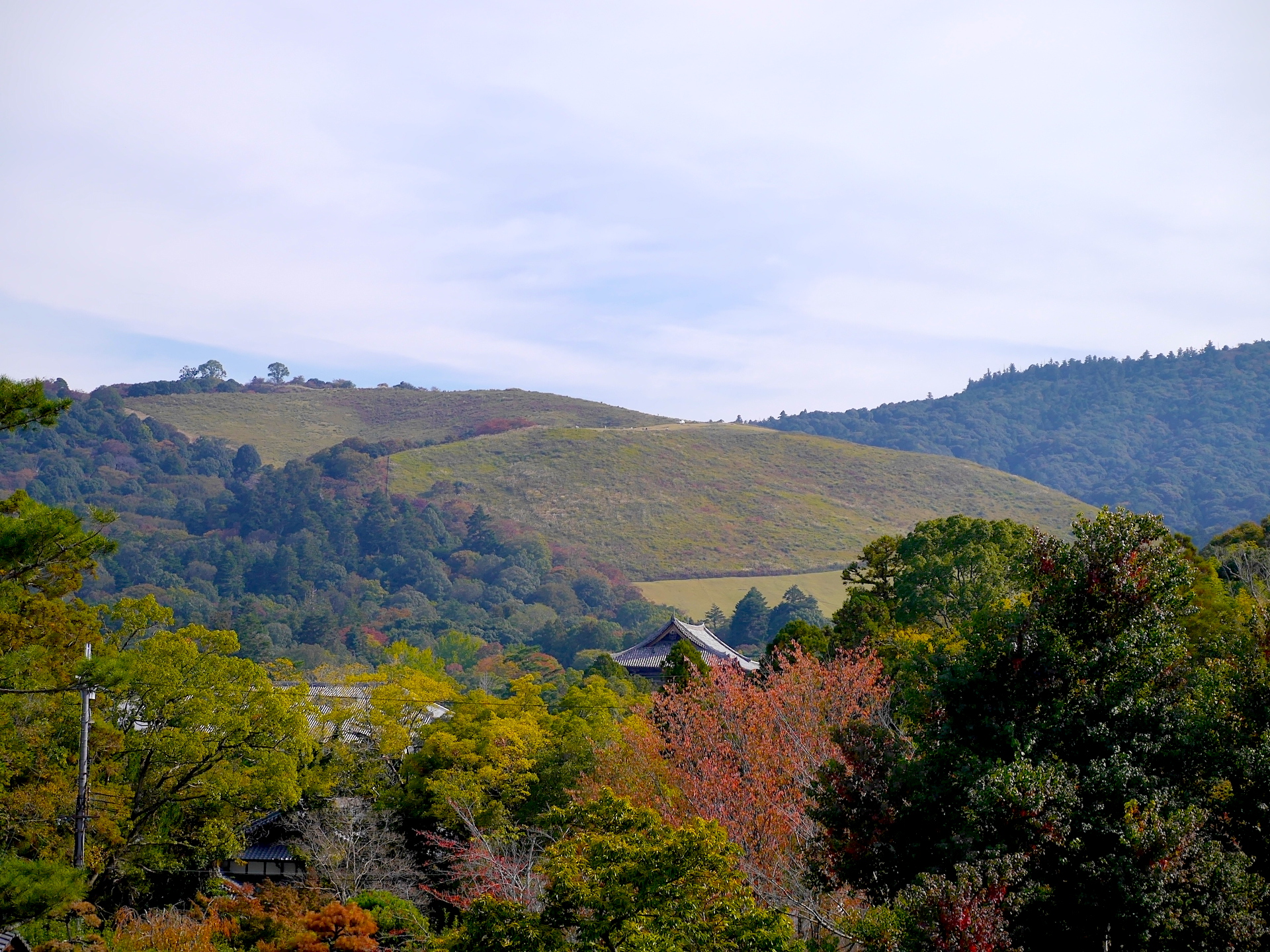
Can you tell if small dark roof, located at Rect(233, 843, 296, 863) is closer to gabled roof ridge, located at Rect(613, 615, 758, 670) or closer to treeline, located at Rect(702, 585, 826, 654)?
gabled roof ridge, located at Rect(613, 615, 758, 670)

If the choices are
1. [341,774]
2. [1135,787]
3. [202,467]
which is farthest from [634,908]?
[202,467]

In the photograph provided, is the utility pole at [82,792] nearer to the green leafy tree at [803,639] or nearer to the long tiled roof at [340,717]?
the long tiled roof at [340,717]

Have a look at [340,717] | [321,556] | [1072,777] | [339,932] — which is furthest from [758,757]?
[321,556]

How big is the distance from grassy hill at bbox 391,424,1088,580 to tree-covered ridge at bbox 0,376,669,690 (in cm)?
578

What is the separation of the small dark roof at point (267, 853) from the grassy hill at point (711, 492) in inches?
3662

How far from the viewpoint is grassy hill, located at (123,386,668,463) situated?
587 feet

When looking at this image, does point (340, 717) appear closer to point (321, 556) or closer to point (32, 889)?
point (32, 889)

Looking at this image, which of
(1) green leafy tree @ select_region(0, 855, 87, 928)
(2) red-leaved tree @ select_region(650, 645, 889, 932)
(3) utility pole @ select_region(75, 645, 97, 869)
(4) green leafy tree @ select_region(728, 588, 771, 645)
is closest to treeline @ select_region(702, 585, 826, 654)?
(4) green leafy tree @ select_region(728, 588, 771, 645)

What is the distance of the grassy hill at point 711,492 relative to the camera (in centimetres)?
12688

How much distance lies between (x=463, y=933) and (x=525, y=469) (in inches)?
5451

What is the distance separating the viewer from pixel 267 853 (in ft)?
91.1

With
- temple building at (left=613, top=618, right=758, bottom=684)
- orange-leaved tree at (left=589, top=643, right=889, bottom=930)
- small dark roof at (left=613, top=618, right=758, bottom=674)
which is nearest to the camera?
orange-leaved tree at (left=589, top=643, right=889, bottom=930)

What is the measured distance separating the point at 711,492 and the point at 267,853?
116 meters

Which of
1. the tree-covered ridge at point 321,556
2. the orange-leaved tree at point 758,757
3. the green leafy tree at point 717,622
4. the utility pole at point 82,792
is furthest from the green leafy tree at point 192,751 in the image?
the green leafy tree at point 717,622
